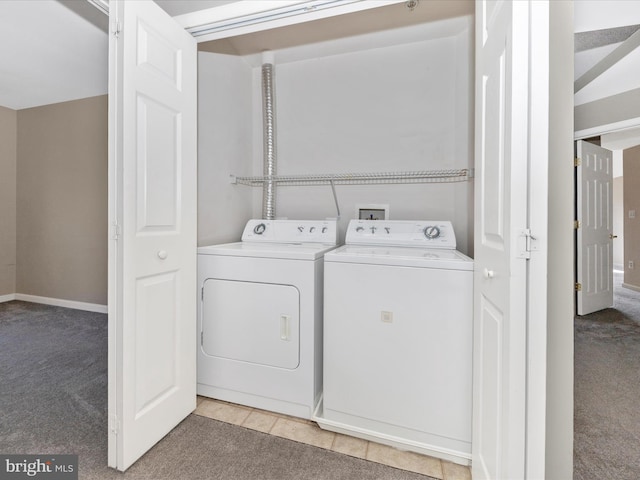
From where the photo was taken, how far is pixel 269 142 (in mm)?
2352

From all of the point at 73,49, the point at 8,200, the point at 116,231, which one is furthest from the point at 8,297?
the point at 116,231

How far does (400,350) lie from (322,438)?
62 centimetres

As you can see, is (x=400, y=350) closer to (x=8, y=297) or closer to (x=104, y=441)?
(x=104, y=441)

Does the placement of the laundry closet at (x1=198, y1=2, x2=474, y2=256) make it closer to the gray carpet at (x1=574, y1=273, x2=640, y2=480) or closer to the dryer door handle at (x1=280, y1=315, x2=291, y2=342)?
the dryer door handle at (x1=280, y1=315, x2=291, y2=342)

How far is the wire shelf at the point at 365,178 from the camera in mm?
2049

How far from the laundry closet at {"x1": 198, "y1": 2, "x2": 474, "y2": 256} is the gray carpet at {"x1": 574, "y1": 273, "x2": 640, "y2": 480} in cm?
109

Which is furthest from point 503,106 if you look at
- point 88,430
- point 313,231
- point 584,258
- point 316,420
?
point 584,258

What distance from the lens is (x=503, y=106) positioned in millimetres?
856

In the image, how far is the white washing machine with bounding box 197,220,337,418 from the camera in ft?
5.08

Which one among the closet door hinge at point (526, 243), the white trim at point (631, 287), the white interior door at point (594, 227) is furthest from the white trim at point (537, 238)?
the white trim at point (631, 287)

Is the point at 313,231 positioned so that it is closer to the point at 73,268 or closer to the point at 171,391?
the point at 171,391

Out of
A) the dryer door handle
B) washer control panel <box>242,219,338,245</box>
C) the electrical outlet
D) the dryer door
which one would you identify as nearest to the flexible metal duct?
washer control panel <box>242,219,338,245</box>

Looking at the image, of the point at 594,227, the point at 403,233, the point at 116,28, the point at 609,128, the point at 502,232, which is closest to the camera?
the point at 502,232

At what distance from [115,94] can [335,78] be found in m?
1.66
